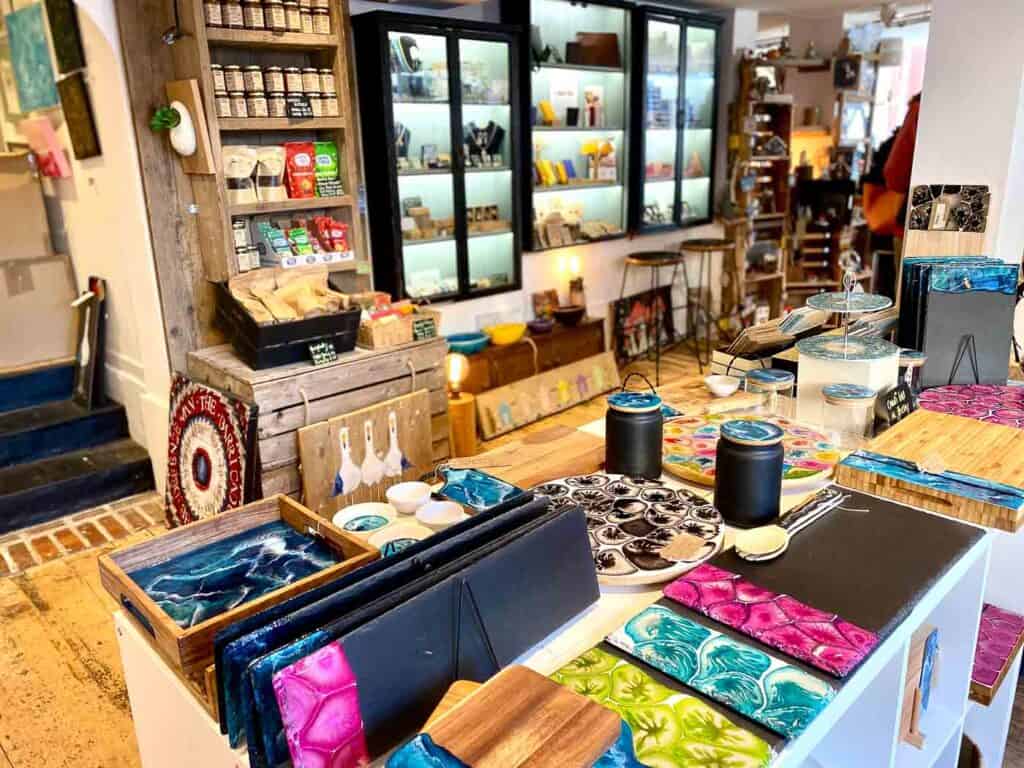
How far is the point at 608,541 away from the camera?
1451 millimetres

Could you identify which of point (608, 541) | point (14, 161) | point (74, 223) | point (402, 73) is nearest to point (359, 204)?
point (402, 73)

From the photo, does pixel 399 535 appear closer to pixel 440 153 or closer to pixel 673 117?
pixel 440 153

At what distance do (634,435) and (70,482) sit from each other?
3.07 meters

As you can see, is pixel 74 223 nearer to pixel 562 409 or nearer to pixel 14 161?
pixel 14 161

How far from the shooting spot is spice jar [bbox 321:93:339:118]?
3.33 meters

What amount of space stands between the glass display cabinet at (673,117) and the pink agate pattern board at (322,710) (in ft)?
17.0

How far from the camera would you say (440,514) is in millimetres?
1592

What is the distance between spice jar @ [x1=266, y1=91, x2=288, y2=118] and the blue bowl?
169cm

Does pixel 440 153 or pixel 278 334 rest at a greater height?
pixel 440 153

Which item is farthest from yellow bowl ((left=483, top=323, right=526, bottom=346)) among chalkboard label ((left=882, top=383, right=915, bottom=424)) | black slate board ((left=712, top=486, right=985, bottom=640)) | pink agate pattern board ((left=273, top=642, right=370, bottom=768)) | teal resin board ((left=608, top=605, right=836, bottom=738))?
pink agate pattern board ((left=273, top=642, right=370, bottom=768))

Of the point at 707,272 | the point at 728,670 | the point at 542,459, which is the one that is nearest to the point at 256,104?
the point at 542,459

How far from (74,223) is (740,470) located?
4003 millimetres

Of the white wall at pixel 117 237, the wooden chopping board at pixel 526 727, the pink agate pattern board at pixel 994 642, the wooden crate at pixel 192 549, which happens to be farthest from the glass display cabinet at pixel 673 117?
the wooden chopping board at pixel 526 727

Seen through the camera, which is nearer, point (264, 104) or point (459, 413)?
point (264, 104)
